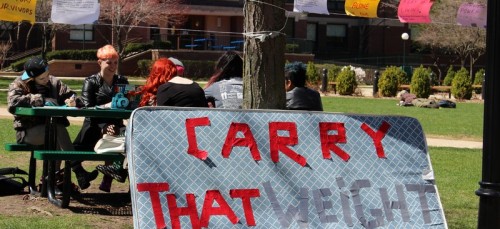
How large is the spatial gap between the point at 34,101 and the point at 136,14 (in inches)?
1462

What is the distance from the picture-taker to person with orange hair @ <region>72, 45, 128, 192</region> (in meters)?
8.94

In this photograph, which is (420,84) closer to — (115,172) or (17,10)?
(17,10)

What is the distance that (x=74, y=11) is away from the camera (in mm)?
10516

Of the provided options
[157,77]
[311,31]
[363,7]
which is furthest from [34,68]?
[311,31]

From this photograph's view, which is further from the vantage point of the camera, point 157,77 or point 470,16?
point 470,16

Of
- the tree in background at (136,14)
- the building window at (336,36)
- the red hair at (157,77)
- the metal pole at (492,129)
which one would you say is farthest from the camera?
the building window at (336,36)

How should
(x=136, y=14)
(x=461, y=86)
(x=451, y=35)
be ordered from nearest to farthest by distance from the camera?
1. (x=461, y=86)
2. (x=136, y=14)
3. (x=451, y=35)

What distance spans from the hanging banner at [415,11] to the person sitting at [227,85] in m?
6.28

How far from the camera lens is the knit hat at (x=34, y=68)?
8.80 m

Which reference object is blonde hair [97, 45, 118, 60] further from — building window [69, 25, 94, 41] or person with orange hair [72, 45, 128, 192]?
building window [69, 25, 94, 41]

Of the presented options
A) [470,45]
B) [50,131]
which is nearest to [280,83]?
[50,131]

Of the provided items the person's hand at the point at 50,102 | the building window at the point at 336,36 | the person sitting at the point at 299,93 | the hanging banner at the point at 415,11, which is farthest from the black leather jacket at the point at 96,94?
the building window at the point at 336,36

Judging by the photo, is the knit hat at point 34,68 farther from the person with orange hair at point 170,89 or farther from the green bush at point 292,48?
the green bush at point 292,48

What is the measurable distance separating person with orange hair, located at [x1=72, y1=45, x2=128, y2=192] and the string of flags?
1548mm
